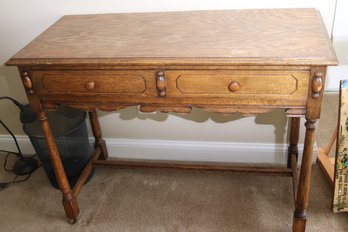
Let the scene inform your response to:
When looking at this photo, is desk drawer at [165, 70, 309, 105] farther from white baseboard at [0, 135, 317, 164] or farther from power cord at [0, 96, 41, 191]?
power cord at [0, 96, 41, 191]

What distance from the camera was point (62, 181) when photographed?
1.68 m

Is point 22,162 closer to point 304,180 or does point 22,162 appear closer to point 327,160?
point 304,180

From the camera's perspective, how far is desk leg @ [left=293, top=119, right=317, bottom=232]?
1.30 meters

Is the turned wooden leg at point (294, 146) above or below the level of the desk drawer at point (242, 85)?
below

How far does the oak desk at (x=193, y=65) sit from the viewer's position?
47.6 inches

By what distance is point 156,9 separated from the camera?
169 centimetres

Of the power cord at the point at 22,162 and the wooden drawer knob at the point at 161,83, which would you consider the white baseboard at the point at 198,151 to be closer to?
the power cord at the point at 22,162

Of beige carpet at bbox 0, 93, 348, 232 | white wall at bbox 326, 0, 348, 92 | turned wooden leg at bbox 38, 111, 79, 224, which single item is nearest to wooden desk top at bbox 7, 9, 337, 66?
white wall at bbox 326, 0, 348, 92

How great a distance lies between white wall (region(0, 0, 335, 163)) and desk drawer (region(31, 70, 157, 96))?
497mm

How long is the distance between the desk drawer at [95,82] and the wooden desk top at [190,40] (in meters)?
0.06

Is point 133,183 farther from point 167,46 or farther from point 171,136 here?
point 167,46

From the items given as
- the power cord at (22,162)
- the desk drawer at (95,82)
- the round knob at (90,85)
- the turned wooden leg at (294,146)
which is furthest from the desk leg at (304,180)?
the power cord at (22,162)

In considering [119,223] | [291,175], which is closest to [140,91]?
[119,223]

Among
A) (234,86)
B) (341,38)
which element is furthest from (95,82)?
(341,38)
